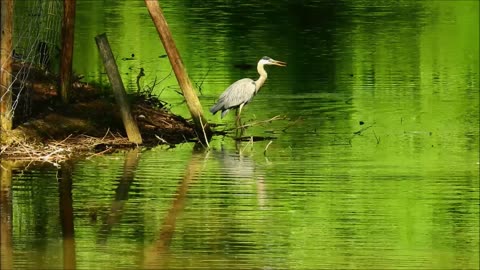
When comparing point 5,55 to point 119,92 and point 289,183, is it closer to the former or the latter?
point 119,92

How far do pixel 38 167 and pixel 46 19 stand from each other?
2.94 m

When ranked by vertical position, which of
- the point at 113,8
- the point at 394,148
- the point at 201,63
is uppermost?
the point at 394,148

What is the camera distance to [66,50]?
59.8 feet

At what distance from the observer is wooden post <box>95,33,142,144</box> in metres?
17.6

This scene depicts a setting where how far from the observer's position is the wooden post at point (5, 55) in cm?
1684

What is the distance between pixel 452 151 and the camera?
17406 mm

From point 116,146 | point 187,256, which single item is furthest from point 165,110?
point 187,256

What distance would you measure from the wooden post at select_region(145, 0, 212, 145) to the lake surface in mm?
290

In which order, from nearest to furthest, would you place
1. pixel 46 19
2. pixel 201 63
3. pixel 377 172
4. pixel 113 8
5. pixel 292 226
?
pixel 292 226 < pixel 377 172 < pixel 46 19 < pixel 201 63 < pixel 113 8

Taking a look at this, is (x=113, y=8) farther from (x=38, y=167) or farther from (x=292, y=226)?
(x=292, y=226)

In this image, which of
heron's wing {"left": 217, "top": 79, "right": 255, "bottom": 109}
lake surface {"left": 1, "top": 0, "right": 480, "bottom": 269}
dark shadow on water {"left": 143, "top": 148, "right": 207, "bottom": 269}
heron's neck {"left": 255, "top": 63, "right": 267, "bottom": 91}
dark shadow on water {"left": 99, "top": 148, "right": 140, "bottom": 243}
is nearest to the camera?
dark shadow on water {"left": 143, "top": 148, "right": 207, "bottom": 269}

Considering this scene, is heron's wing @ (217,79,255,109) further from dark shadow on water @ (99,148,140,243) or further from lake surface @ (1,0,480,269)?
dark shadow on water @ (99,148,140,243)

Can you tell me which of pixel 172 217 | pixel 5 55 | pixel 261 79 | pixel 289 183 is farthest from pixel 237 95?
pixel 172 217

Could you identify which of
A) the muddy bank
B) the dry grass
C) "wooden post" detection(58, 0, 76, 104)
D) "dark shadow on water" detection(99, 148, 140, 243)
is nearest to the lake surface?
"dark shadow on water" detection(99, 148, 140, 243)
